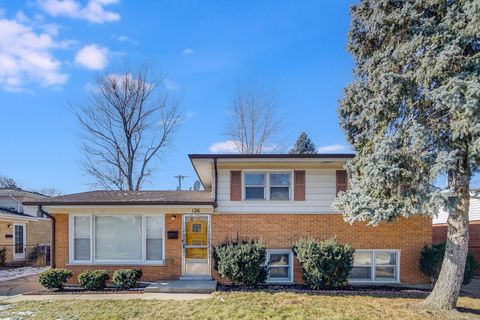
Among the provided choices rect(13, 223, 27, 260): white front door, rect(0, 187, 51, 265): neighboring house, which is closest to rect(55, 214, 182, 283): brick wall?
rect(0, 187, 51, 265): neighboring house

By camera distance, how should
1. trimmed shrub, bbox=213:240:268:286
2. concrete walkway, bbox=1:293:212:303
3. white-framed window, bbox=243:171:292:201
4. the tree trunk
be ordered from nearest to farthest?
the tree trunk
concrete walkway, bbox=1:293:212:303
trimmed shrub, bbox=213:240:268:286
white-framed window, bbox=243:171:292:201

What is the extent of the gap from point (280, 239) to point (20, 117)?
1332cm

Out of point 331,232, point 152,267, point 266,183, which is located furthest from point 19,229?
point 331,232

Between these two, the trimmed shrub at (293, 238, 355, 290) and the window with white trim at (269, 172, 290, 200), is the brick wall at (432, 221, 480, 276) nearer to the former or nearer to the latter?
the trimmed shrub at (293, 238, 355, 290)

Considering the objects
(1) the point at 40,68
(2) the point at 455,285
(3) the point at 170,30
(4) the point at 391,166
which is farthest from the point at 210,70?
(2) the point at 455,285

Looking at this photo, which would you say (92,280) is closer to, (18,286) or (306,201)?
(18,286)

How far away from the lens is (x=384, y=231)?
11.2 meters

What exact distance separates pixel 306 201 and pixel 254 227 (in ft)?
6.37

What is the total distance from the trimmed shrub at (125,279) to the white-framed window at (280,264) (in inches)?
169

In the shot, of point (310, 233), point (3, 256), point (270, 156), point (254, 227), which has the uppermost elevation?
point (270, 156)

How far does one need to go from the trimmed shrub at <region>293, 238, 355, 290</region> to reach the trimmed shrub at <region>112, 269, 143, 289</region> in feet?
16.9

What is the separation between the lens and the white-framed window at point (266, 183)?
11.4 metres

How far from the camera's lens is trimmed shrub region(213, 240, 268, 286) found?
10.2 metres

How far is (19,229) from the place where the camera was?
20.3 meters
